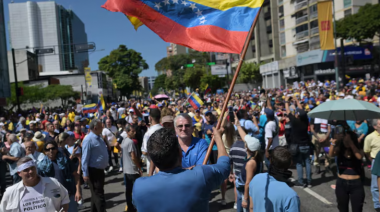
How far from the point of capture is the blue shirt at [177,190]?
2.31 metres

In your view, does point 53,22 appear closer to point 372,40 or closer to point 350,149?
point 372,40

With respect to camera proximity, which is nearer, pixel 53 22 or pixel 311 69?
pixel 311 69

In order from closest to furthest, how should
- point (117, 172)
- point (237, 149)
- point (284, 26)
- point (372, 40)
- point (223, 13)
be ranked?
point (223, 13) → point (237, 149) → point (117, 172) → point (372, 40) → point (284, 26)

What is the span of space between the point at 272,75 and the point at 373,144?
2079 inches

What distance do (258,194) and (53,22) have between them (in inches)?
6965

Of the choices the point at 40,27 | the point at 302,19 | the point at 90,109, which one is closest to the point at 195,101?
the point at 90,109

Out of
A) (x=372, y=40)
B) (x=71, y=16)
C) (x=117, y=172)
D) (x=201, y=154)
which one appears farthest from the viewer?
(x=71, y=16)

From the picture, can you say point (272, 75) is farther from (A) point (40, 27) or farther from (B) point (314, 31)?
(A) point (40, 27)

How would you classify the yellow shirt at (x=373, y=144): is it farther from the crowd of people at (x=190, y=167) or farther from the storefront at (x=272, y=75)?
the storefront at (x=272, y=75)

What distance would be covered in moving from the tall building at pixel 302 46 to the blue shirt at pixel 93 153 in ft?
114

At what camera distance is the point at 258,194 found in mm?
3303

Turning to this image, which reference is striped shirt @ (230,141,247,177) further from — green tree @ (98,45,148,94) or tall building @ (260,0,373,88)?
green tree @ (98,45,148,94)

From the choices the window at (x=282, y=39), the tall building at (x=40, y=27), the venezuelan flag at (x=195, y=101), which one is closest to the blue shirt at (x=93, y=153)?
the venezuelan flag at (x=195, y=101)

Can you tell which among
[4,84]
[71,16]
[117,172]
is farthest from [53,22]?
[117,172]
